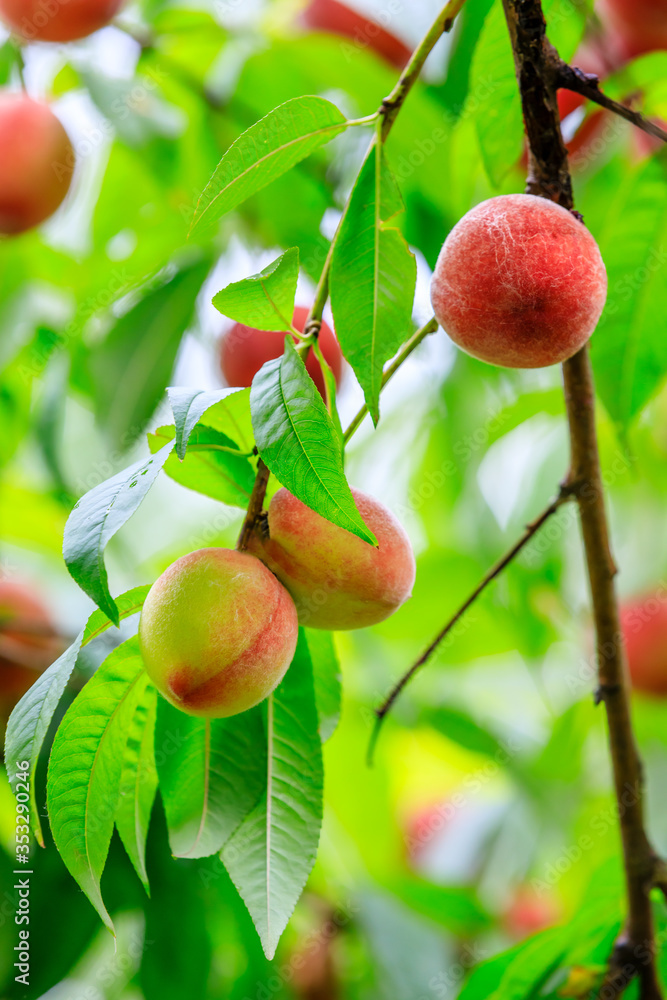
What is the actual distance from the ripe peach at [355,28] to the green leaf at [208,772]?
90cm

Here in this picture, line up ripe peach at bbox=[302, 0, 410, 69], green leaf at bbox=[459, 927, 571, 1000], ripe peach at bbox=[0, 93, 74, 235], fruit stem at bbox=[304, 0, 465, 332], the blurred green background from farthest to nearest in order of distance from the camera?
ripe peach at bbox=[302, 0, 410, 69] < ripe peach at bbox=[0, 93, 74, 235] < the blurred green background < green leaf at bbox=[459, 927, 571, 1000] < fruit stem at bbox=[304, 0, 465, 332]

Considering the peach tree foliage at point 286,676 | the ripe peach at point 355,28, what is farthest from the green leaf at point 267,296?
the ripe peach at point 355,28

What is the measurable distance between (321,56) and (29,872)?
904 mm

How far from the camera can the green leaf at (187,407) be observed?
0.43 metres

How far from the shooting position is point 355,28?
121 centimetres

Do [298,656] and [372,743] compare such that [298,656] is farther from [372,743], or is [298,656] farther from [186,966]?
[186,966]

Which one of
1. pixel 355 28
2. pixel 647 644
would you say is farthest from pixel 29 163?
pixel 647 644

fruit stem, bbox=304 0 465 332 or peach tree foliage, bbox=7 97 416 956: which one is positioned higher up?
fruit stem, bbox=304 0 465 332

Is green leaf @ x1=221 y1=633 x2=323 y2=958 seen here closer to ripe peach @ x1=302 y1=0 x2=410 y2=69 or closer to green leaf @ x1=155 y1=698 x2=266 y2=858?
green leaf @ x1=155 y1=698 x2=266 y2=858

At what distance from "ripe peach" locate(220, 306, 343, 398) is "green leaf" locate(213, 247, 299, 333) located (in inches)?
13.3

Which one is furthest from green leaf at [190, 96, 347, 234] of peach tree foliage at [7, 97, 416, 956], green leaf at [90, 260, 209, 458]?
green leaf at [90, 260, 209, 458]

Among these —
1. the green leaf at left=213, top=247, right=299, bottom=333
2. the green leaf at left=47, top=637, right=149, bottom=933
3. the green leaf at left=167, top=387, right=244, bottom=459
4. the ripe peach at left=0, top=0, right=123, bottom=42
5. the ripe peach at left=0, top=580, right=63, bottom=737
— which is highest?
the ripe peach at left=0, top=0, right=123, bottom=42

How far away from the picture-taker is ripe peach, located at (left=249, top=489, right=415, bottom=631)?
495 millimetres

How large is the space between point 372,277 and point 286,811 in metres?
0.32
